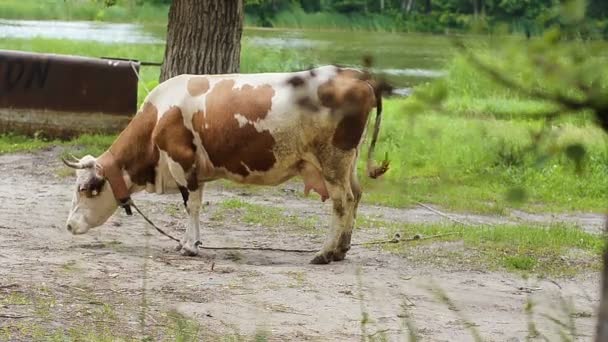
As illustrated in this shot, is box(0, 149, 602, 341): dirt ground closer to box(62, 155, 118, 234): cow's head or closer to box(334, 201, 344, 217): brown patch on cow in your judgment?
box(62, 155, 118, 234): cow's head

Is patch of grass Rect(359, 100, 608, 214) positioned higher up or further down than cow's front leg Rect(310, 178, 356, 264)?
further down

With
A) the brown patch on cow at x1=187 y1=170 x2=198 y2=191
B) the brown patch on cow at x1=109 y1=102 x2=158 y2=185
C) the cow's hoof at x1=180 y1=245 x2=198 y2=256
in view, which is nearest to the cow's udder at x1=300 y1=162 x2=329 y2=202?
the brown patch on cow at x1=187 y1=170 x2=198 y2=191

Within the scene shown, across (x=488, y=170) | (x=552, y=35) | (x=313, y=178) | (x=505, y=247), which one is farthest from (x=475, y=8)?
(x=488, y=170)

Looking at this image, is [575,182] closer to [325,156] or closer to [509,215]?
[509,215]

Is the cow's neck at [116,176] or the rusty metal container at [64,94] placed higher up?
the cow's neck at [116,176]

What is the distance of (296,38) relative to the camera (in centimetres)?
3916

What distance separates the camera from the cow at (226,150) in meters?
8.20

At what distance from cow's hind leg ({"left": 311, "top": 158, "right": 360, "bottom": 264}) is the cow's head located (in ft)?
5.40

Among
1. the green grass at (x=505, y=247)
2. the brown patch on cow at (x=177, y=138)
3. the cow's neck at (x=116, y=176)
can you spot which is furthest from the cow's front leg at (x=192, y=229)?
the green grass at (x=505, y=247)

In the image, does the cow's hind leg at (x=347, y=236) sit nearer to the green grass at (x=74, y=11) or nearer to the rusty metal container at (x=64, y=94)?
the rusty metal container at (x=64, y=94)

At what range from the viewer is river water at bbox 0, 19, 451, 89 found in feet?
101

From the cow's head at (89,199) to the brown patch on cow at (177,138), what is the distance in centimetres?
57

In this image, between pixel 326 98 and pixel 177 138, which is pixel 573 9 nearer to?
pixel 326 98

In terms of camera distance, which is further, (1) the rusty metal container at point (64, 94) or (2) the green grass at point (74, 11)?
(2) the green grass at point (74, 11)
